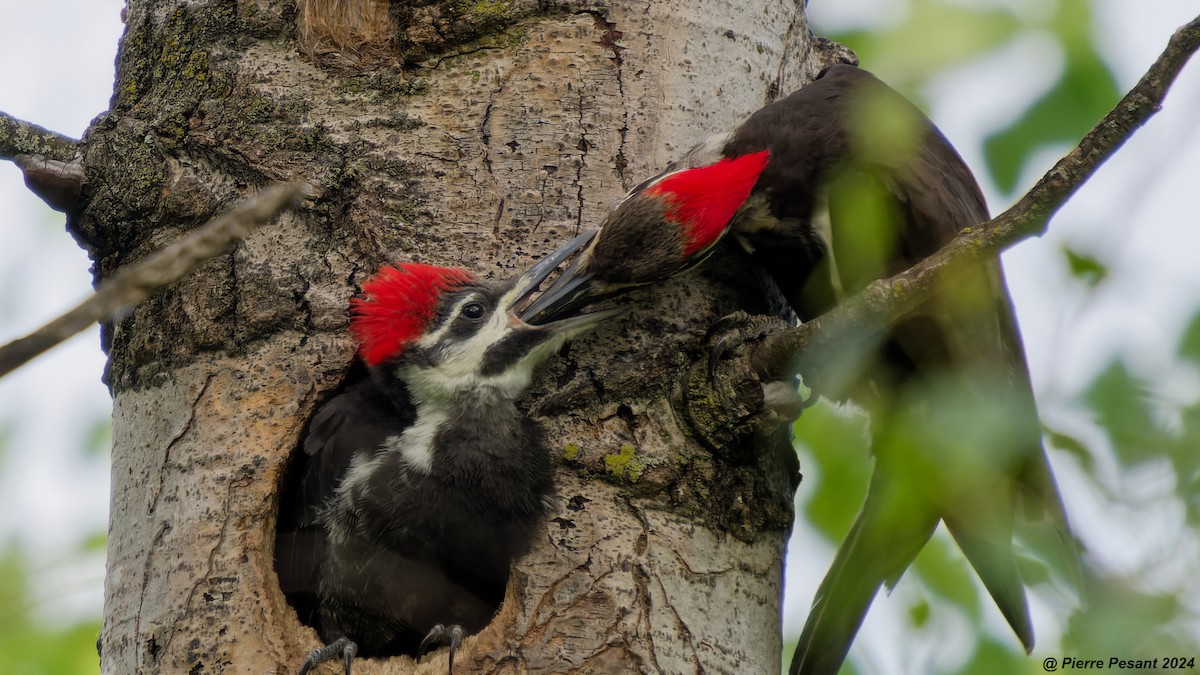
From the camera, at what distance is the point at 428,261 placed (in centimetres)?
268

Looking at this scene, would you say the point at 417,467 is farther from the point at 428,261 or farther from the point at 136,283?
the point at 136,283

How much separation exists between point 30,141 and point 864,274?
2.00m

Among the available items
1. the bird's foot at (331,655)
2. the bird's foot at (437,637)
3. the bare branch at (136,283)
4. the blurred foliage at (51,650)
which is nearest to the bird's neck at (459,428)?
the bird's foot at (437,637)

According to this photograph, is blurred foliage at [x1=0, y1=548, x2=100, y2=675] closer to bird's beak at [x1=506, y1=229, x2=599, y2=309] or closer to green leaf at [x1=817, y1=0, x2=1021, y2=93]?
bird's beak at [x1=506, y1=229, x2=599, y2=309]

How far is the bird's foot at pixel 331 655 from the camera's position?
2.41m

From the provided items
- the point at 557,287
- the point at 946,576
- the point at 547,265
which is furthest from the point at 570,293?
the point at 946,576

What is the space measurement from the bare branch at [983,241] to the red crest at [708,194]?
18.7 inches

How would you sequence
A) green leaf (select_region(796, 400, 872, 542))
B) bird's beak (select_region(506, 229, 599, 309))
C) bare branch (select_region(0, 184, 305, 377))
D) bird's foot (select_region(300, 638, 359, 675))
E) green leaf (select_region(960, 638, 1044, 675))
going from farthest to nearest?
1. bird's beak (select_region(506, 229, 599, 309))
2. bird's foot (select_region(300, 638, 359, 675))
3. green leaf (select_region(796, 400, 872, 542))
4. green leaf (select_region(960, 638, 1044, 675))
5. bare branch (select_region(0, 184, 305, 377))

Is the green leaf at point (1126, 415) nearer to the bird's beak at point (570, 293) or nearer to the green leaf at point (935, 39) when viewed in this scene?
the green leaf at point (935, 39)

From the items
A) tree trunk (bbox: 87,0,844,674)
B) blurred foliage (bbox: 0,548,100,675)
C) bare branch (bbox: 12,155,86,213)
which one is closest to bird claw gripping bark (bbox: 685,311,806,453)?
tree trunk (bbox: 87,0,844,674)

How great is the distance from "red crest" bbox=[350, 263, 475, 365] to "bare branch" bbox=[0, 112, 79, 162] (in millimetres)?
860

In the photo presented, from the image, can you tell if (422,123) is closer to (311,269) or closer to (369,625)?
(311,269)

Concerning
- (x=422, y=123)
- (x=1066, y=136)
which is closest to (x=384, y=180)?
(x=422, y=123)

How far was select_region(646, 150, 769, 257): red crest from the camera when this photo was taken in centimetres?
277
